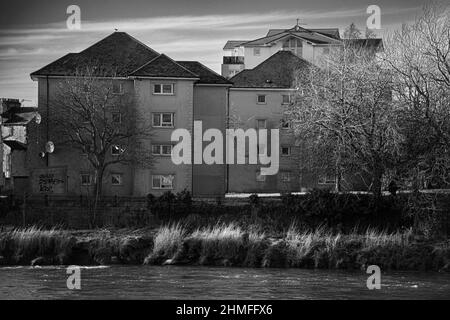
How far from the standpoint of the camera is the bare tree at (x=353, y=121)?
4770cm

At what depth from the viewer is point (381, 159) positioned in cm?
4769

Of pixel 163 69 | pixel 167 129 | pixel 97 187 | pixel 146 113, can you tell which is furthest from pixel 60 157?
pixel 163 69

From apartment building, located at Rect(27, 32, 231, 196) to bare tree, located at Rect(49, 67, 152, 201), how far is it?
103 centimetres

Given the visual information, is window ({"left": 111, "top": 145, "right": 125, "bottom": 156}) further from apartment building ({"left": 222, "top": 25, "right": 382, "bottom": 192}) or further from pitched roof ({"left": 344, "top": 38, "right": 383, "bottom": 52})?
pitched roof ({"left": 344, "top": 38, "right": 383, "bottom": 52})

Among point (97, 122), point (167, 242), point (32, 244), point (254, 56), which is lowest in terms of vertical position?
point (32, 244)

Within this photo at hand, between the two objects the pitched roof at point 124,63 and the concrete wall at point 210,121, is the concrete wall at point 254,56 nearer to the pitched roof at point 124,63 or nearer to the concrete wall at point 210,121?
the pitched roof at point 124,63

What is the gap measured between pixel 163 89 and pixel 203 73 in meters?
4.02

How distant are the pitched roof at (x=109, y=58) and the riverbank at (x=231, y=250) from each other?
18.2 meters

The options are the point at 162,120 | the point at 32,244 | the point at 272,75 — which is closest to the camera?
the point at 32,244

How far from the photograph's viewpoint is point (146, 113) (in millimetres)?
61531

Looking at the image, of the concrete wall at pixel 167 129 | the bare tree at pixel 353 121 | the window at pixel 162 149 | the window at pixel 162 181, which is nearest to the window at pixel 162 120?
the concrete wall at pixel 167 129

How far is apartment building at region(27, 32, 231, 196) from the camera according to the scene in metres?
60.7

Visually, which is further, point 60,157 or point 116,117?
point 60,157

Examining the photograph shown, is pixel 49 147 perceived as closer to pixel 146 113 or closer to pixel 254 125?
pixel 146 113
